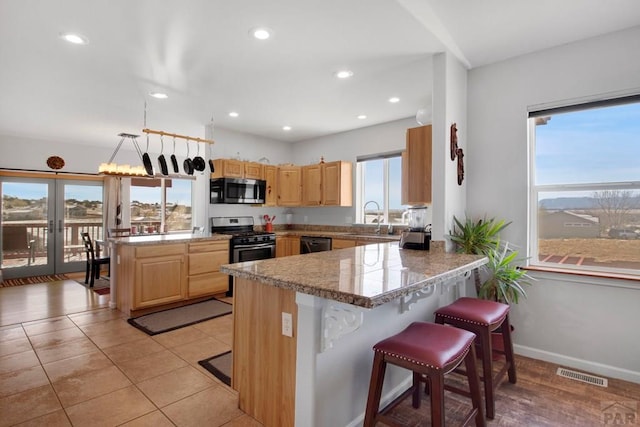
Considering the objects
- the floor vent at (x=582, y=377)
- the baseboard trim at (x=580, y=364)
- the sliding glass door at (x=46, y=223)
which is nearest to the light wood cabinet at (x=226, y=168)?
the sliding glass door at (x=46, y=223)

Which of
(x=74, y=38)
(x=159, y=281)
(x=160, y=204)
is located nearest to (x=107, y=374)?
(x=159, y=281)

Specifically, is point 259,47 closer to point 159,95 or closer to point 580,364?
point 159,95

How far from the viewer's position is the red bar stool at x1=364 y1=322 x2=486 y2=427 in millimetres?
1412

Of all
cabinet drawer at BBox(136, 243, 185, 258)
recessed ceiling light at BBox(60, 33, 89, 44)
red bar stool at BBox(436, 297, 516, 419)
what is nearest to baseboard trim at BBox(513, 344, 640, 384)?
red bar stool at BBox(436, 297, 516, 419)

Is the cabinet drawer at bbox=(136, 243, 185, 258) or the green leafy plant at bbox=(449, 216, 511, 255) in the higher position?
the green leafy plant at bbox=(449, 216, 511, 255)

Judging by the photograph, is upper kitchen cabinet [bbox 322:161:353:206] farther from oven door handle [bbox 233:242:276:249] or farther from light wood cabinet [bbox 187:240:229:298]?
light wood cabinet [bbox 187:240:229:298]

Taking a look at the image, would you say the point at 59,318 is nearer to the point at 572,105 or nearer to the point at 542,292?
the point at 542,292

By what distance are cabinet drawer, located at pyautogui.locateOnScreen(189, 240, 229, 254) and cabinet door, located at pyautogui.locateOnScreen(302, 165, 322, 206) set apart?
1682 mm

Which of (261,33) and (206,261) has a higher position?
(261,33)

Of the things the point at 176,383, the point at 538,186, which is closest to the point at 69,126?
the point at 176,383

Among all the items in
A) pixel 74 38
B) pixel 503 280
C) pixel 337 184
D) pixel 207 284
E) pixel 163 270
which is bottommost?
pixel 207 284

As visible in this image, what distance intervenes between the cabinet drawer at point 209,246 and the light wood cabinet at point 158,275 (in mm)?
150

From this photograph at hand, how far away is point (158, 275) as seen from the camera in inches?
157

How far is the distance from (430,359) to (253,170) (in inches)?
182
